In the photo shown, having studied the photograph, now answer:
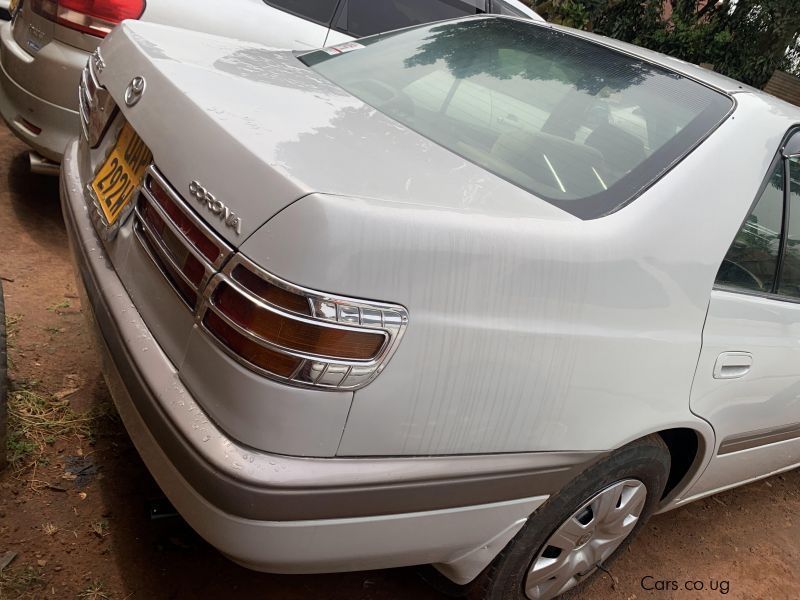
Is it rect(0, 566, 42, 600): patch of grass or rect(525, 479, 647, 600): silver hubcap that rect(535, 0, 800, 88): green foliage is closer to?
rect(525, 479, 647, 600): silver hubcap

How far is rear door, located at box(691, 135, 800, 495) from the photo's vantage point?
203 cm

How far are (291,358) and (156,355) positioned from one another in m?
0.41

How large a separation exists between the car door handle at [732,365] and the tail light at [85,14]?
2.89 m

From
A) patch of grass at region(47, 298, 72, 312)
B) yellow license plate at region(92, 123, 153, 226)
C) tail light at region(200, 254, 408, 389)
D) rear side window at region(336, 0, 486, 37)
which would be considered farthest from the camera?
rear side window at region(336, 0, 486, 37)

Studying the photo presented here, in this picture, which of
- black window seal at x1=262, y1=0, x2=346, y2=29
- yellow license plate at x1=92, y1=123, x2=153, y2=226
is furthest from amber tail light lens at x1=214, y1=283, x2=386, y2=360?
black window seal at x1=262, y1=0, x2=346, y2=29

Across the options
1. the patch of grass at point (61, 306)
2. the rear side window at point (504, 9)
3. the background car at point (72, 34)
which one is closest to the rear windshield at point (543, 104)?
the background car at point (72, 34)

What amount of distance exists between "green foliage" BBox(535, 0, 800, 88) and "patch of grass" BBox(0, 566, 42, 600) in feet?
33.9

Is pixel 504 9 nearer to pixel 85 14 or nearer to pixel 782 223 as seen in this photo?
pixel 85 14

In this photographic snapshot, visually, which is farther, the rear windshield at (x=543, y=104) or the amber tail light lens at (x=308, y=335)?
the rear windshield at (x=543, y=104)

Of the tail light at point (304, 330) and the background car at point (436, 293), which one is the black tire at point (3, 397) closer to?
the background car at point (436, 293)

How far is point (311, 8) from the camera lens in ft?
13.5

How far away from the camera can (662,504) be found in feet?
7.94

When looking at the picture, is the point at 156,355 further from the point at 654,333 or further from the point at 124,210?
the point at 654,333

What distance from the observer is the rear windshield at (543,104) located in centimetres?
193
